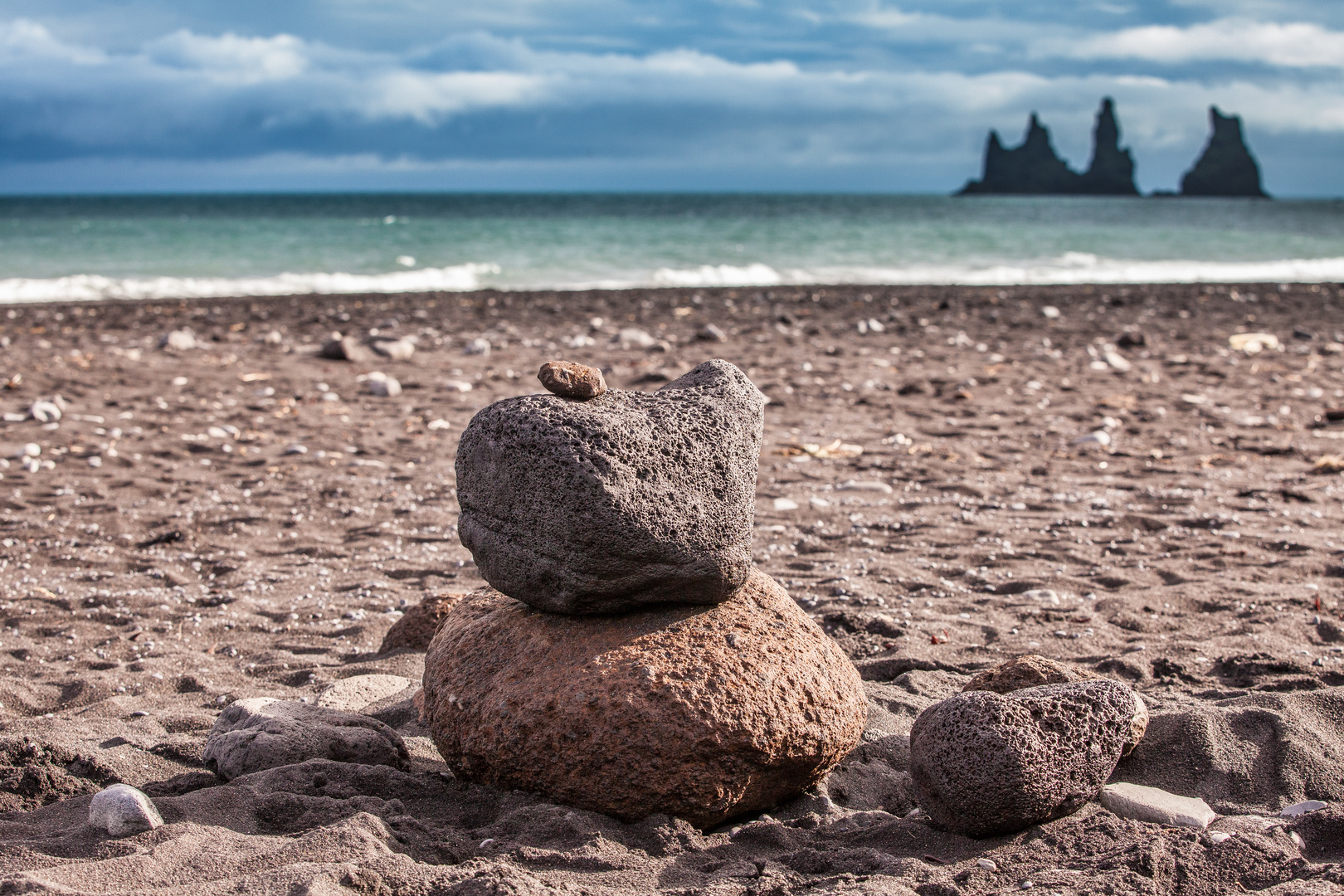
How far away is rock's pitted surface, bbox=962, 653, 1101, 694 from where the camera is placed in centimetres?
336

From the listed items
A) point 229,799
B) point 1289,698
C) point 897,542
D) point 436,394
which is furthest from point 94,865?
point 436,394

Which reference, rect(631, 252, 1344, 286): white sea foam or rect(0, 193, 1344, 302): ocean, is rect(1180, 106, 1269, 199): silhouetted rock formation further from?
rect(631, 252, 1344, 286): white sea foam

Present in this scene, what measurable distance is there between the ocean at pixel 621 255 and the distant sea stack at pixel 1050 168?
58.9 metres

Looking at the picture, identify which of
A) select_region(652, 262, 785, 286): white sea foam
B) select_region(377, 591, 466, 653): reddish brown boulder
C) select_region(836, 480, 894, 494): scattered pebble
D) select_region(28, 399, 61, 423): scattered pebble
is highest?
select_region(652, 262, 785, 286): white sea foam

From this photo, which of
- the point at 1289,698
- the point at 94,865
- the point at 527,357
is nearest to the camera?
the point at 94,865

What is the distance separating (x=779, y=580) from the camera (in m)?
4.98

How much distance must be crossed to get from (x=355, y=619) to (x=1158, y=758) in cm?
324

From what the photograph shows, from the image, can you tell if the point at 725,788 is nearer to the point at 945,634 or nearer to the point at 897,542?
the point at 945,634

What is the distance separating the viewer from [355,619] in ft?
15.1

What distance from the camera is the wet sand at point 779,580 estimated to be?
258cm

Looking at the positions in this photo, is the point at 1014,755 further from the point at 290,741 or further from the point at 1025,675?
the point at 290,741

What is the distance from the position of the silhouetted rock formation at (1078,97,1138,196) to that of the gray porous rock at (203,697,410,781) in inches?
4104

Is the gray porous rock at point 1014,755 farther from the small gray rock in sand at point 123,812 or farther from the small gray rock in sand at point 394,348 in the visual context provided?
the small gray rock in sand at point 394,348

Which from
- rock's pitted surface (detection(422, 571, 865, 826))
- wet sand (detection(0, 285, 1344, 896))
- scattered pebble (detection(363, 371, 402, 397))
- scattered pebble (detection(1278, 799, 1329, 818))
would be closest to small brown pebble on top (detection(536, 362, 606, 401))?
rock's pitted surface (detection(422, 571, 865, 826))
